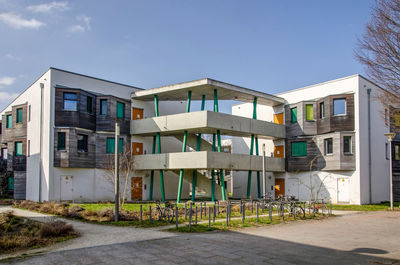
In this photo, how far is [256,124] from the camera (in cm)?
Result: 3225

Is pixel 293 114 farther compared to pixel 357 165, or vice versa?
pixel 293 114

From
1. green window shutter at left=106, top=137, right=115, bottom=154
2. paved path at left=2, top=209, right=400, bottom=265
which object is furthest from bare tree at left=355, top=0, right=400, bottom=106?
green window shutter at left=106, top=137, right=115, bottom=154

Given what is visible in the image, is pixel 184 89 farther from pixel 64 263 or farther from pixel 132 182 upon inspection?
pixel 64 263

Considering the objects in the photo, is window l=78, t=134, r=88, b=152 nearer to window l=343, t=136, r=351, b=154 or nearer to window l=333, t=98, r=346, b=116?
window l=333, t=98, r=346, b=116

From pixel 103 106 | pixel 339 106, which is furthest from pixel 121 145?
pixel 339 106

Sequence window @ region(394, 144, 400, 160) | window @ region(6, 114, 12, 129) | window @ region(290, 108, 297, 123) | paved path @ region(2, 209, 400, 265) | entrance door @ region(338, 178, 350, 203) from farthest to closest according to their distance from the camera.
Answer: window @ region(6, 114, 12, 129)
window @ region(394, 144, 400, 160)
window @ region(290, 108, 297, 123)
entrance door @ region(338, 178, 350, 203)
paved path @ region(2, 209, 400, 265)

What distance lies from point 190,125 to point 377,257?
20.2m

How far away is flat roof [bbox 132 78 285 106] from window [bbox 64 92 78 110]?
211 inches

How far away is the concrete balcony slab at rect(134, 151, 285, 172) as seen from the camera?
28.0m

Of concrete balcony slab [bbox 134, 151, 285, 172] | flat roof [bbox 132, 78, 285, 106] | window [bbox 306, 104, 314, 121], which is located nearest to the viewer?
concrete balcony slab [bbox 134, 151, 285, 172]

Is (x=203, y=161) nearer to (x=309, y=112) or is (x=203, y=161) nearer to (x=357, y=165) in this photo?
(x=309, y=112)

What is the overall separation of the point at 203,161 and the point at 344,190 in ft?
38.2

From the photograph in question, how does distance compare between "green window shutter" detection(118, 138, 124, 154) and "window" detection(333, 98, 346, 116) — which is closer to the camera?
"window" detection(333, 98, 346, 116)

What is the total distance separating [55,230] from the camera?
12.3m
